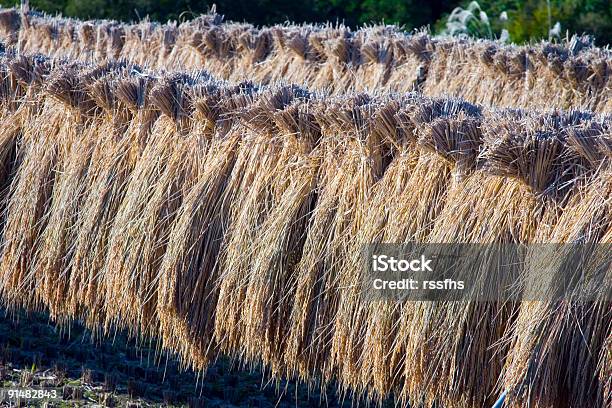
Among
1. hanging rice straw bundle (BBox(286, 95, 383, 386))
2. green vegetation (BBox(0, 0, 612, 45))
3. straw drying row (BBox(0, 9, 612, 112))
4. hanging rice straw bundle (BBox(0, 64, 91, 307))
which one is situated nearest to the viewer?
hanging rice straw bundle (BBox(286, 95, 383, 386))

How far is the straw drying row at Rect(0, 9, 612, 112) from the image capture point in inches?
293

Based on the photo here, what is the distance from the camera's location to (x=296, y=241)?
177 inches

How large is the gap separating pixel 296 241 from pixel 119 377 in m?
1.62

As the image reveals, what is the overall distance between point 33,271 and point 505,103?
4208 mm

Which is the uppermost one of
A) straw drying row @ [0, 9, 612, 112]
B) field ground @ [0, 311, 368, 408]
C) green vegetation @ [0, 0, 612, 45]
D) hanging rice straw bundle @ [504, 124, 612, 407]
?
green vegetation @ [0, 0, 612, 45]

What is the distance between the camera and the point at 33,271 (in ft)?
17.2

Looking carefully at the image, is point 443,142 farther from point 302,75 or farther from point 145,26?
point 145,26

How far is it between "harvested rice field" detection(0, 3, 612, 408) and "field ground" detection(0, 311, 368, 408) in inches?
0.8

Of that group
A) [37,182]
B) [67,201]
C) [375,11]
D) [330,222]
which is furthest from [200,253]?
[375,11]

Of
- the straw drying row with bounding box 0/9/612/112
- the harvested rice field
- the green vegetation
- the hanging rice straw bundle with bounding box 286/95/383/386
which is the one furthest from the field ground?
the green vegetation

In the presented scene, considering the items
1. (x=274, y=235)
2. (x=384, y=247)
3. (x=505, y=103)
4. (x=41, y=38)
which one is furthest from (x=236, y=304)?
(x=41, y=38)

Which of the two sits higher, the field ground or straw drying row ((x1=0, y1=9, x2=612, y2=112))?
straw drying row ((x1=0, y1=9, x2=612, y2=112))

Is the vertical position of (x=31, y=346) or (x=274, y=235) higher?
(x=274, y=235)

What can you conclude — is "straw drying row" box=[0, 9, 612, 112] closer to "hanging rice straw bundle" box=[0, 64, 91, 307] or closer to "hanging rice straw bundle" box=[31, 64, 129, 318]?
"hanging rice straw bundle" box=[0, 64, 91, 307]
